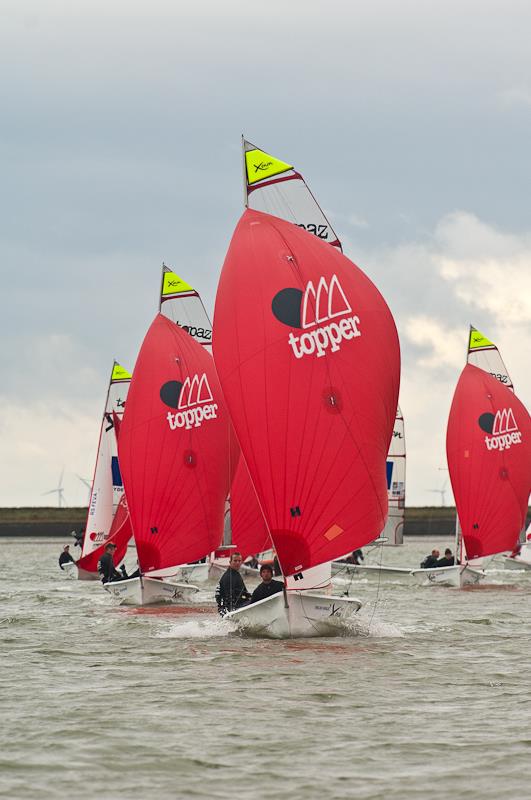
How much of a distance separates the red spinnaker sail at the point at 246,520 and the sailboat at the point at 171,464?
17.8 inches

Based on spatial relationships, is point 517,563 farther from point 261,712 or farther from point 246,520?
point 261,712

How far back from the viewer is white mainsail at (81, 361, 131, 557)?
4762cm

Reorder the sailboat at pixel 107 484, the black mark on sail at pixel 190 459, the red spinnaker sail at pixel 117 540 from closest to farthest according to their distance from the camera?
1. the black mark on sail at pixel 190 459
2. the red spinnaker sail at pixel 117 540
3. the sailboat at pixel 107 484

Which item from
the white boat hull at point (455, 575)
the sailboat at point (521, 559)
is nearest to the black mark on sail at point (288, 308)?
the white boat hull at point (455, 575)

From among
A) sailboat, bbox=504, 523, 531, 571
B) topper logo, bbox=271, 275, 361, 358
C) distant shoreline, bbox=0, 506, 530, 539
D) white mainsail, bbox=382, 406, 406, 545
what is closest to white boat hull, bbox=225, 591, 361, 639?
topper logo, bbox=271, 275, 361, 358

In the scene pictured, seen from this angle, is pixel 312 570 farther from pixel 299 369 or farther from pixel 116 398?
pixel 116 398

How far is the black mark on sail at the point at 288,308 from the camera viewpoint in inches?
937

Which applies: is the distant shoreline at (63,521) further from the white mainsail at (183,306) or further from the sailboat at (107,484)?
the white mainsail at (183,306)

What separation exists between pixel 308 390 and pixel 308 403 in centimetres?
23

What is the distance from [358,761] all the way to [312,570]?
11.2 m

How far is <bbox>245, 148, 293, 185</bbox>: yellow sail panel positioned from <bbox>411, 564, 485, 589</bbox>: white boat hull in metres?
20.2

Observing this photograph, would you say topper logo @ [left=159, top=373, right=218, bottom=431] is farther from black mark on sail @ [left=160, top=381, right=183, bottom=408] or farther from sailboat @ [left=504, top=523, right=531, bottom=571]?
sailboat @ [left=504, top=523, right=531, bottom=571]

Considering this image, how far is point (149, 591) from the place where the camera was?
32.6 metres

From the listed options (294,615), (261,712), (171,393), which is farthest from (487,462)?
(261,712)
